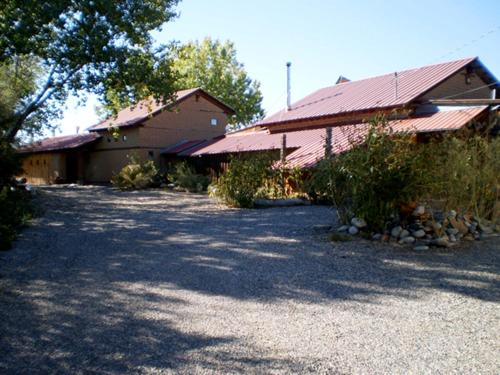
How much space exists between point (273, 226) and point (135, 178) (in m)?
15.8

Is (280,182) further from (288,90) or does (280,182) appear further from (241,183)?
(288,90)

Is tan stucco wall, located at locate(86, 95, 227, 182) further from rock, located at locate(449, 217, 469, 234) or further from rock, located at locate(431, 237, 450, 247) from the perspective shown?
rock, located at locate(431, 237, 450, 247)

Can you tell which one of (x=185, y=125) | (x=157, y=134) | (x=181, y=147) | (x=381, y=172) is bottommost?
(x=381, y=172)

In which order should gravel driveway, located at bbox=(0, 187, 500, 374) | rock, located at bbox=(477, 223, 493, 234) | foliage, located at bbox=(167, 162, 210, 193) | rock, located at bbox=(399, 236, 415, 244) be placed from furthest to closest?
foliage, located at bbox=(167, 162, 210, 193) < rock, located at bbox=(477, 223, 493, 234) < rock, located at bbox=(399, 236, 415, 244) < gravel driveway, located at bbox=(0, 187, 500, 374)

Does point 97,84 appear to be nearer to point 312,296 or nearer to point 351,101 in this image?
point 351,101

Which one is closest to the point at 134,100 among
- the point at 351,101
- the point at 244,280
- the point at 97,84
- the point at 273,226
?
the point at 97,84

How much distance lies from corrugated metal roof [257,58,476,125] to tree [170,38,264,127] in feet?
81.1

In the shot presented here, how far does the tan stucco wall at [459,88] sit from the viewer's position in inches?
814

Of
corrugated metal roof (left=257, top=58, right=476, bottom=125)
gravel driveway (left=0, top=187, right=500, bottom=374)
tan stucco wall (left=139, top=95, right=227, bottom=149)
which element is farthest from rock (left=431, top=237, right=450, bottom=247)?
tan stucco wall (left=139, top=95, right=227, bottom=149)

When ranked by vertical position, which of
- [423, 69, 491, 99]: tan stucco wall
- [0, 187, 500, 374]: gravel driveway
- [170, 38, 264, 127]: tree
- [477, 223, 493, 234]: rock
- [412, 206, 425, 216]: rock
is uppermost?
[170, 38, 264, 127]: tree

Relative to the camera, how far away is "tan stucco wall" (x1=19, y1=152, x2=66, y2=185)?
3431cm

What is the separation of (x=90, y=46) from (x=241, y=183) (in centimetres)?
781

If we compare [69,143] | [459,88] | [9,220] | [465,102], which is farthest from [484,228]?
[69,143]

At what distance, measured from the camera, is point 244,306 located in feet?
16.1
